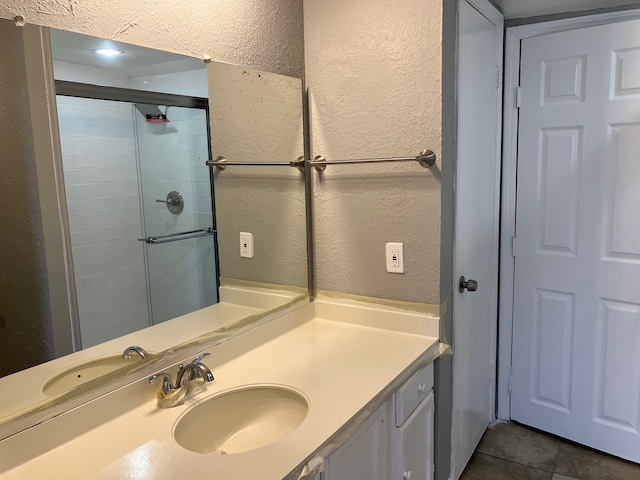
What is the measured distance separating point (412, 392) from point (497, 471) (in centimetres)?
100

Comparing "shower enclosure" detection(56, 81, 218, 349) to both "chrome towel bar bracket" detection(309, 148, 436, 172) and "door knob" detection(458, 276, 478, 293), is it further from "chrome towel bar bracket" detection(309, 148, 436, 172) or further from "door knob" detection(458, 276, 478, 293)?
"door knob" detection(458, 276, 478, 293)

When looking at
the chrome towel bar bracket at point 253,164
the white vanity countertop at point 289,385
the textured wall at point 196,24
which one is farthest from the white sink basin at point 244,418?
the textured wall at point 196,24

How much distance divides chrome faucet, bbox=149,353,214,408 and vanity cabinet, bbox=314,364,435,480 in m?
0.43

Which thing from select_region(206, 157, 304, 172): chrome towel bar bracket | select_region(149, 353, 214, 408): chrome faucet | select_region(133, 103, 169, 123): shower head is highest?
select_region(133, 103, 169, 123): shower head

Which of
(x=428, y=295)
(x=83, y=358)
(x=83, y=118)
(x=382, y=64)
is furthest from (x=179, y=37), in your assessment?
(x=428, y=295)

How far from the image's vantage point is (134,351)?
1458 millimetres

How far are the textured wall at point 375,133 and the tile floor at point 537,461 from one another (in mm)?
1061

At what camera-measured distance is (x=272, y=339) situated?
6.37 ft

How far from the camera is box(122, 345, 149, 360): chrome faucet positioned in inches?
56.6

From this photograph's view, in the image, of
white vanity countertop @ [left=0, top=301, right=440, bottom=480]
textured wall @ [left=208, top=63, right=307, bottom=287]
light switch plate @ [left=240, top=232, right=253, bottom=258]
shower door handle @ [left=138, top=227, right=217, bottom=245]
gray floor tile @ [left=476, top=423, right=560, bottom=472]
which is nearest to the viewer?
white vanity countertop @ [left=0, top=301, right=440, bottom=480]

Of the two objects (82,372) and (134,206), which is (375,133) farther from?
(82,372)

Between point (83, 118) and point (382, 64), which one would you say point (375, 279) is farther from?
point (83, 118)

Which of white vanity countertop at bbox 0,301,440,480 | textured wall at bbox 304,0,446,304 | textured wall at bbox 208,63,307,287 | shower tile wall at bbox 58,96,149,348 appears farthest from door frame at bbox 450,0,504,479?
shower tile wall at bbox 58,96,149,348

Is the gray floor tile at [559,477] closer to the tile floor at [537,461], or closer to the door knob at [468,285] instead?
the tile floor at [537,461]
